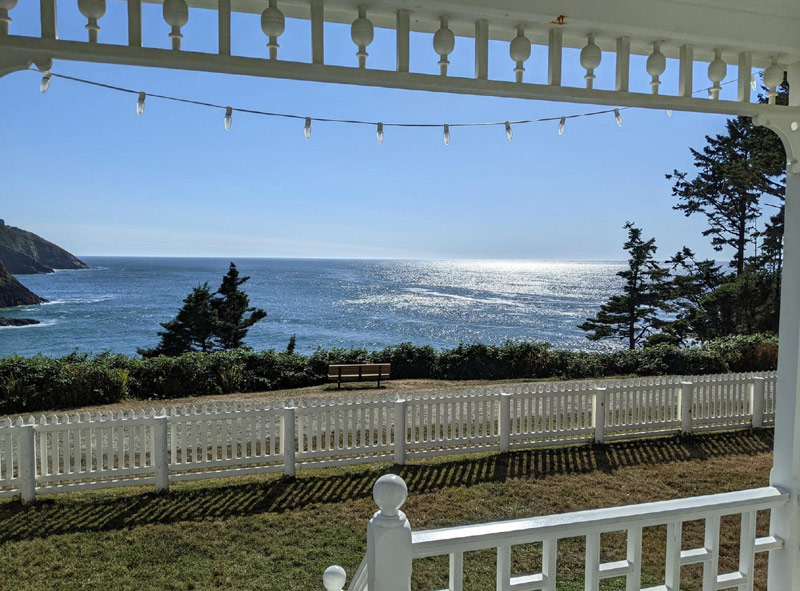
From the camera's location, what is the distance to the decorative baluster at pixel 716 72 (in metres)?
2.01

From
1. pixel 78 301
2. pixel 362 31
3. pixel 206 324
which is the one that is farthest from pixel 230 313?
pixel 78 301

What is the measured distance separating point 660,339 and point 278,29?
25087 mm

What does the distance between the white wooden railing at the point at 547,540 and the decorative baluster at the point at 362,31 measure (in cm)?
134

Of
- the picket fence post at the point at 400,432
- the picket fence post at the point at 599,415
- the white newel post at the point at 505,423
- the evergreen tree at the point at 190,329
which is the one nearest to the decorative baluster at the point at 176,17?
the picket fence post at the point at 400,432

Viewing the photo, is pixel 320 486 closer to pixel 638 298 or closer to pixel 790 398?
pixel 790 398

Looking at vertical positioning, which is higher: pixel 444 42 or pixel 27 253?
pixel 27 253

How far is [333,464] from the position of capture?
20.9 feet

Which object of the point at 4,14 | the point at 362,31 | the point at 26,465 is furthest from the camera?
the point at 26,465

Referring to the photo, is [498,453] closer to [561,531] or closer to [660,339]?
[561,531]

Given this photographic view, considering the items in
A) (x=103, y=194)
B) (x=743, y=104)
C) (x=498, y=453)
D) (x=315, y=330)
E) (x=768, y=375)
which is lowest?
(x=315, y=330)

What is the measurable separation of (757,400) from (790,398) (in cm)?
714

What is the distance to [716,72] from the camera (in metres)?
2.01

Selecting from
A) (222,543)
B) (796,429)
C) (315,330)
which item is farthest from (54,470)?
(315,330)

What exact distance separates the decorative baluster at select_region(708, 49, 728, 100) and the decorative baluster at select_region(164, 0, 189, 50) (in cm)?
188
